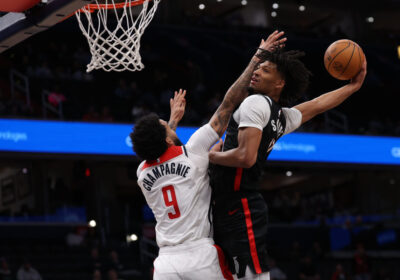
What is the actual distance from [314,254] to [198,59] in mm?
7363

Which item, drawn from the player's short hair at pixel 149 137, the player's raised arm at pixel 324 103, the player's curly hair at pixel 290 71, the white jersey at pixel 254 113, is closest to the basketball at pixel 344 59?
the player's raised arm at pixel 324 103

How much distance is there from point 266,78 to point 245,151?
1.76 ft

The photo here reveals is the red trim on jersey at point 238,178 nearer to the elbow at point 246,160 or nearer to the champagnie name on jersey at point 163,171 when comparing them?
the elbow at point 246,160

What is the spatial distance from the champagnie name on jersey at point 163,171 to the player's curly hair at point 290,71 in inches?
29.6

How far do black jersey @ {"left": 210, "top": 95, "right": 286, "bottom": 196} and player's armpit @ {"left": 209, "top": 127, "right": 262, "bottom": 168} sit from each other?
0.46 feet

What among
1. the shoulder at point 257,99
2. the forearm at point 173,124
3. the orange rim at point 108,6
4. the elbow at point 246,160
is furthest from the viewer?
the orange rim at point 108,6

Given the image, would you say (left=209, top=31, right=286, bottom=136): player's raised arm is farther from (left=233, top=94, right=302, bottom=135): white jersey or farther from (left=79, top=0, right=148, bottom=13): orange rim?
(left=79, top=0, right=148, bottom=13): orange rim

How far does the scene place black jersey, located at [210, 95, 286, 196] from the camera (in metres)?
3.92

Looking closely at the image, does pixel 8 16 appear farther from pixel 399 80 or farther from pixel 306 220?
pixel 399 80

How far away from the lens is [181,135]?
14.1 meters

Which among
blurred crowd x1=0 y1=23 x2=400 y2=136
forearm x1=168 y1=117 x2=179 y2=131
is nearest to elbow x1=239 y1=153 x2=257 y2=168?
forearm x1=168 y1=117 x2=179 y2=131

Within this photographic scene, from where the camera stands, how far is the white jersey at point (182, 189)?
3932 millimetres

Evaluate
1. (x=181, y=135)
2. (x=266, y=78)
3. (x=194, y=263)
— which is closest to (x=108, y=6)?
(x=266, y=78)

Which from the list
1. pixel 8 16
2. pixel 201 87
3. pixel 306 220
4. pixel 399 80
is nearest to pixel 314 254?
pixel 306 220
